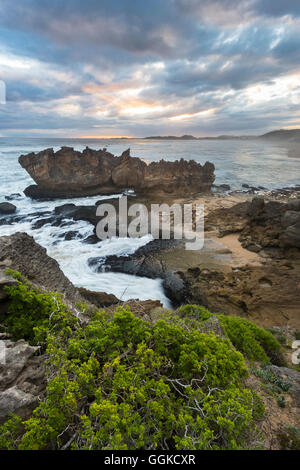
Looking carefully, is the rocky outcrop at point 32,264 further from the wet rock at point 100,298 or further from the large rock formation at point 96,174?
the large rock formation at point 96,174

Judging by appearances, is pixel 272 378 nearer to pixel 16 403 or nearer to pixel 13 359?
pixel 16 403

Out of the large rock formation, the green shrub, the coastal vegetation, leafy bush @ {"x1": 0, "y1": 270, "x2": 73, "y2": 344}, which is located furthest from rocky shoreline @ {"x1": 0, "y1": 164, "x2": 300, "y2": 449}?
the large rock formation

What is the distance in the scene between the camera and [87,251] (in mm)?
17344

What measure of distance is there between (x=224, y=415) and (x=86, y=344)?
7.50 ft

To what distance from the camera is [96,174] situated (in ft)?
98.7

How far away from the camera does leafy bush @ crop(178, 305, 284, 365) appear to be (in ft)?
24.4

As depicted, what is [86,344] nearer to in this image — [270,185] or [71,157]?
[71,157]

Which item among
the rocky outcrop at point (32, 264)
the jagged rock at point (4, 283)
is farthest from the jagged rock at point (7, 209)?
the jagged rock at point (4, 283)

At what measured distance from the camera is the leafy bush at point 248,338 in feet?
24.4

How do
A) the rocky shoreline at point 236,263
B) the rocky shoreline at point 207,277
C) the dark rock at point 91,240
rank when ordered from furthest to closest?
the dark rock at point 91,240 < the rocky shoreline at point 236,263 < the rocky shoreline at point 207,277

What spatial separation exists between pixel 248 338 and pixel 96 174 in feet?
89.2

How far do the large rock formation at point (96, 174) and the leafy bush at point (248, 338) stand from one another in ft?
77.7

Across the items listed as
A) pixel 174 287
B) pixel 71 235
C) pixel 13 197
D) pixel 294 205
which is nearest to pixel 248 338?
pixel 174 287
